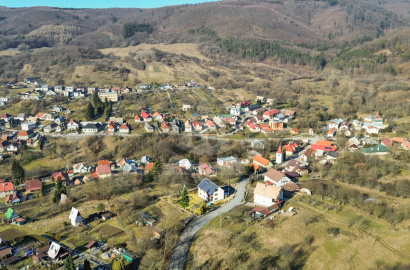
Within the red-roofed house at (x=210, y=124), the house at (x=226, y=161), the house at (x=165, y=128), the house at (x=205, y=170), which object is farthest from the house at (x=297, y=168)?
the house at (x=165, y=128)

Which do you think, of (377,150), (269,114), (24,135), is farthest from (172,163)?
(377,150)

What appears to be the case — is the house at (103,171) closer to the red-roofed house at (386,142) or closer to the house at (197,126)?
the house at (197,126)

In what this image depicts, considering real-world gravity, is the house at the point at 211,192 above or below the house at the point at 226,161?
above

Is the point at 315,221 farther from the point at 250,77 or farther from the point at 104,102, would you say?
the point at 250,77

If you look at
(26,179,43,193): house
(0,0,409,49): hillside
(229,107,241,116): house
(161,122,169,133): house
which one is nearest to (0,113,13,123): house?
(26,179,43,193): house

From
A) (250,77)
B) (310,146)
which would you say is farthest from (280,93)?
(310,146)

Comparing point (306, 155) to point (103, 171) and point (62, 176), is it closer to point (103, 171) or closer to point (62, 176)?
point (103, 171)
